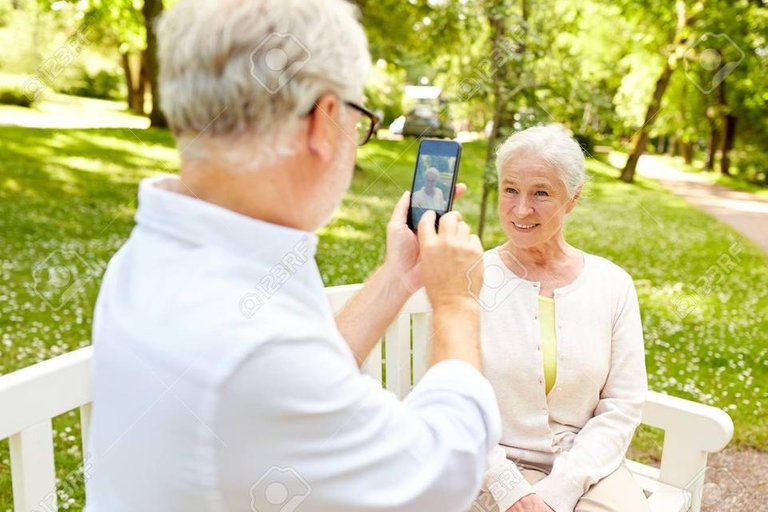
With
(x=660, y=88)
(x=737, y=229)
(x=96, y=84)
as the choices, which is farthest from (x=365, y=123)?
(x=96, y=84)

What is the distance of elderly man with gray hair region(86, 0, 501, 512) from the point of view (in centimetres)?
111

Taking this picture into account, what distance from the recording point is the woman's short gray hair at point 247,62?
3.86 feet

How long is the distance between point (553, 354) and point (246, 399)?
1721 millimetres

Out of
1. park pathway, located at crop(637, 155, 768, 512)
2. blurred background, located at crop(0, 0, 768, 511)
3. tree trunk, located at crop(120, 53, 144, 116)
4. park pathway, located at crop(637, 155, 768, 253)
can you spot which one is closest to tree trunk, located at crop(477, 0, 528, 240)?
blurred background, located at crop(0, 0, 768, 511)

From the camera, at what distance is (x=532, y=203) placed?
8.91 feet

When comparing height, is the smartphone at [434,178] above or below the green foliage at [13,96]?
above

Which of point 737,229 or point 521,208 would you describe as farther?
point 737,229

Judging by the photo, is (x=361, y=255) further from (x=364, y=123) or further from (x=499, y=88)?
(x=364, y=123)

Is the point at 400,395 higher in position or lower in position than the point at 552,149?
lower

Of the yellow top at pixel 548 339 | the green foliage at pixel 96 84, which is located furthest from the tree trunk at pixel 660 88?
the green foliage at pixel 96 84

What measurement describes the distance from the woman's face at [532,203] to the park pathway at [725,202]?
11.7 metres

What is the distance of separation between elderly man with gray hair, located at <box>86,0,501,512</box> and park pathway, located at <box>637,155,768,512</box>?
3496 millimetres

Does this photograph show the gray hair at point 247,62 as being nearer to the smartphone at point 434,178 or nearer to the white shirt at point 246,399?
the white shirt at point 246,399

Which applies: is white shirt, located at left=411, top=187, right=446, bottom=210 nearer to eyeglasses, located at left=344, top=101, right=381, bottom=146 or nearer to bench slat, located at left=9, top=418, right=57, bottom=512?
eyeglasses, located at left=344, top=101, right=381, bottom=146
